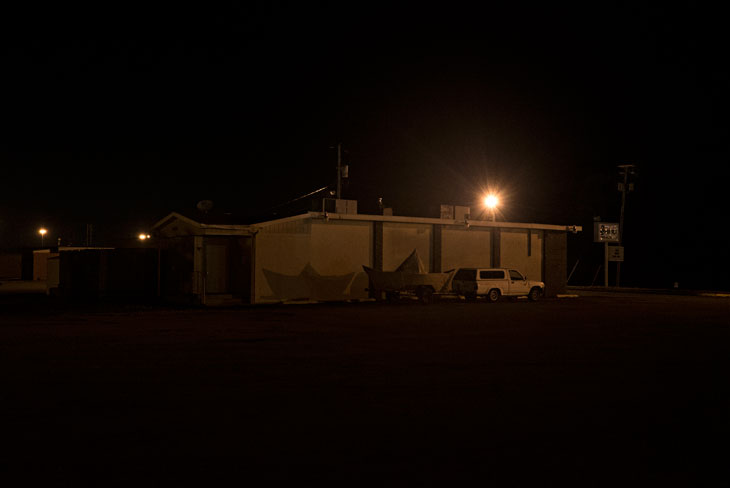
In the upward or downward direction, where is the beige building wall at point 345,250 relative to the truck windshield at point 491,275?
upward

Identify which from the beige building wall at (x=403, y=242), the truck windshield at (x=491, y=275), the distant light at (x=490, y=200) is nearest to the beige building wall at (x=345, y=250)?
the beige building wall at (x=403, y=242)

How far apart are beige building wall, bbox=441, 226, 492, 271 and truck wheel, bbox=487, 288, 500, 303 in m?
3.31

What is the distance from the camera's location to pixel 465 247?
3691 centimetres

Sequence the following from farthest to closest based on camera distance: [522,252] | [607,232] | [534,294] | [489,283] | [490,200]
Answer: [607,232], [490,200], [522,252], [534,294], [489,283]

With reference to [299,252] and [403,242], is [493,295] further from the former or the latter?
[299,252]

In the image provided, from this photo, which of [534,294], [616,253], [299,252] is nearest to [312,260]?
[299,252]

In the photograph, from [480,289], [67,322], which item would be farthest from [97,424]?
[480,289]

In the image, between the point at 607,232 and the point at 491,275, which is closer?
the point at 491,275

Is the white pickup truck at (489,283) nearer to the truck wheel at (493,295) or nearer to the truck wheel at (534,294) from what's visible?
the truck wheel at (493,295)

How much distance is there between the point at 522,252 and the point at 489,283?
6.71 m

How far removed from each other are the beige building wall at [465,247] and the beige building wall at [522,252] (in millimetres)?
1104

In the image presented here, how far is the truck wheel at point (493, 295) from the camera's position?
3347cm

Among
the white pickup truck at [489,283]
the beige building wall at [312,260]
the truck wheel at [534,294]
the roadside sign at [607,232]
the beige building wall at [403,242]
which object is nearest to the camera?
the beige building wall at [312,260]

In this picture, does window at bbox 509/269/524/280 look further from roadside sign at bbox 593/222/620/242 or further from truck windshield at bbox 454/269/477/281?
roadside sign at bbox 593/222/620/242
